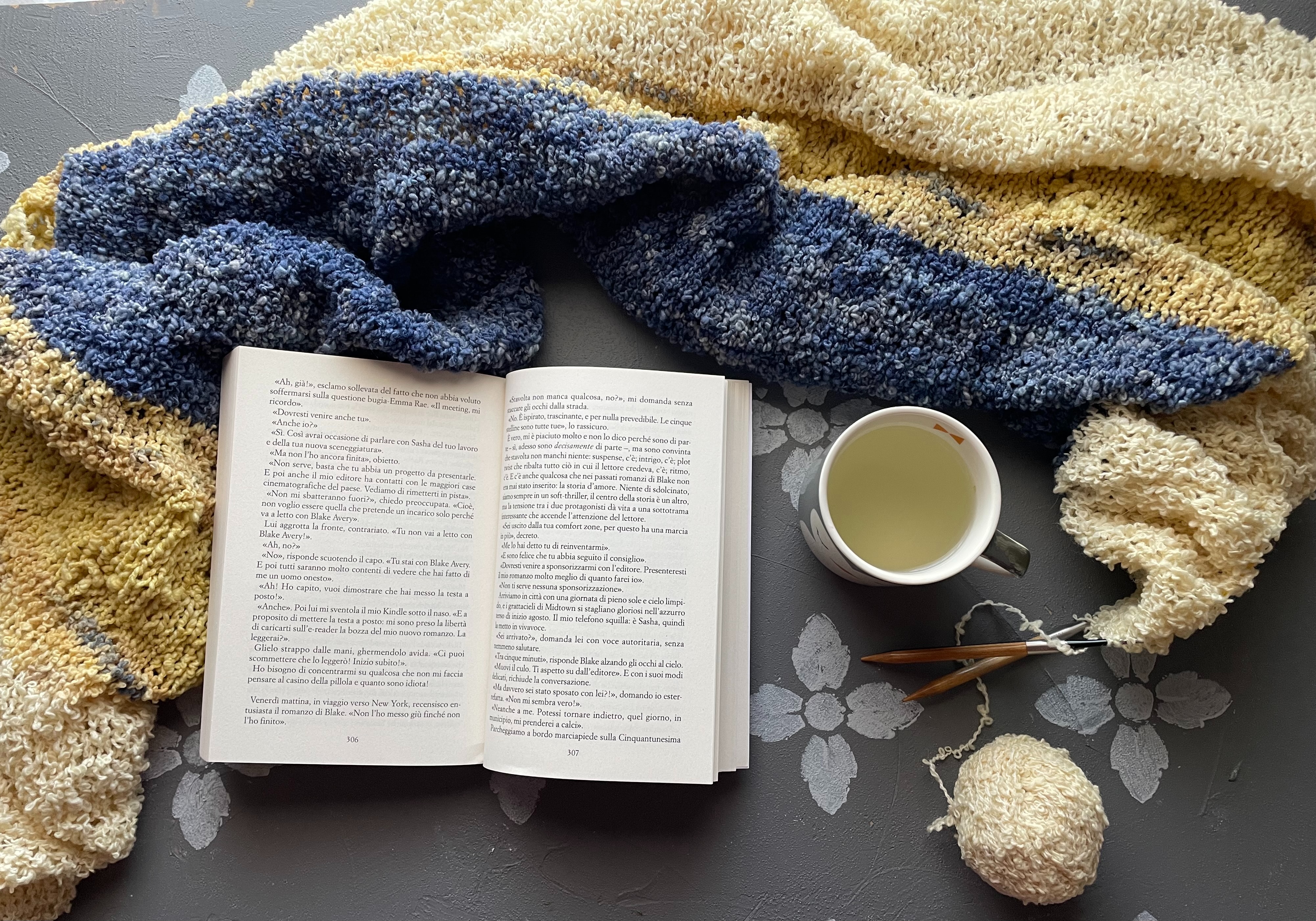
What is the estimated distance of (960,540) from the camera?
1.90ft

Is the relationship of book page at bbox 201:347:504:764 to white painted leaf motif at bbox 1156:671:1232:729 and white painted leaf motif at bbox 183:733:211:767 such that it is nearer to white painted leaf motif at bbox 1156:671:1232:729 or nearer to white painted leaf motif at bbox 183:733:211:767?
white painted leaf motif at bbox 183:733:211:767

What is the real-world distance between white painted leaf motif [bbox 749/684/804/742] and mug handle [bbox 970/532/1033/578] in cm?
17

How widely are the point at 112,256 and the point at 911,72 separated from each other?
0.59m

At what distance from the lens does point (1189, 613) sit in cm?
58

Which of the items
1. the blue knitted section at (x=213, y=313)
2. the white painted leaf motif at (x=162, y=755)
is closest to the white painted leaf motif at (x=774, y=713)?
the blue knitted section at (x=213, y=313)

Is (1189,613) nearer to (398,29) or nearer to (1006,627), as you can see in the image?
(1006,627)

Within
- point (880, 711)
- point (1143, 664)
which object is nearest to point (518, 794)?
point (880, 711)

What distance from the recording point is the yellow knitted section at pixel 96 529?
55cm

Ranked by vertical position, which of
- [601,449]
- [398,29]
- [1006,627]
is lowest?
[1006,627]

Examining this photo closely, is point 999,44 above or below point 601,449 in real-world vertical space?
above

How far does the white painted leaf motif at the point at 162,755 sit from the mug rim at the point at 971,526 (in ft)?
1.60

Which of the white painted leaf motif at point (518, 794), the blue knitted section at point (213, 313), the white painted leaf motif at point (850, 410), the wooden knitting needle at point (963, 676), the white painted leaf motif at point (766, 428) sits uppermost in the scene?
the blue knitted section at point (213, 313)

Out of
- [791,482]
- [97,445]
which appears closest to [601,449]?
[791,482]

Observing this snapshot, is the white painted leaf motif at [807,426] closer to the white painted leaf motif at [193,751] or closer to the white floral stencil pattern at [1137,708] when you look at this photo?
the white floral stencil pattern at [1137,708]
